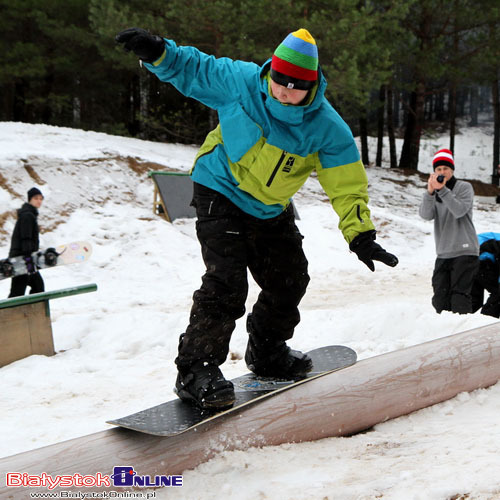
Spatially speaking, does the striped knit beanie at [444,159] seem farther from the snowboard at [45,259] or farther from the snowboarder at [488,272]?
the snowboard at [45,259]

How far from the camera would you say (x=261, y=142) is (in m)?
2.76

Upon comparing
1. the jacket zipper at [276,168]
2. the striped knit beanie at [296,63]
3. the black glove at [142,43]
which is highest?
the black glove at [142,43]

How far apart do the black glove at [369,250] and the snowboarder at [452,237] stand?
9.19 ft

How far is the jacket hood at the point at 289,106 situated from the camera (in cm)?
268

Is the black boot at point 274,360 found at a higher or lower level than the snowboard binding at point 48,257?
higher

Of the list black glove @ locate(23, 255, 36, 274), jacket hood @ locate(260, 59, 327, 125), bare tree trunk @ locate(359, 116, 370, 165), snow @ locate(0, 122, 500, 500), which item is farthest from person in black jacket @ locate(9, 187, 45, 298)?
bare tree trunk @ locate(359, 116, 370, 165)

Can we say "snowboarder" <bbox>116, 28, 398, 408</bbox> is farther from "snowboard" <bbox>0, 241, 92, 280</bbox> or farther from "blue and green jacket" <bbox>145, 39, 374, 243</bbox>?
"snowboard" <bbox>0, 241, 92, 280</bbox>

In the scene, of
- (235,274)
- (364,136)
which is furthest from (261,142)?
(364,136)

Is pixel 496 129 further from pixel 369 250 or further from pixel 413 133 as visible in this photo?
pixel 369 250

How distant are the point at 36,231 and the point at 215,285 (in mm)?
5773

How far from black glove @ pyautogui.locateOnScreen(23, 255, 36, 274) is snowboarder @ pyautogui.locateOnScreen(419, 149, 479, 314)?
17.6 feet

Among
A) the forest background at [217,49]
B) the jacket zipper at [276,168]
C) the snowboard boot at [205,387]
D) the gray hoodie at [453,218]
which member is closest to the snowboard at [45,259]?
the gray hoodie at [453,218]

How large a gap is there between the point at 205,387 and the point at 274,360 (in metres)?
0.68

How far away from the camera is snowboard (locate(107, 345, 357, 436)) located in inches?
96.6
